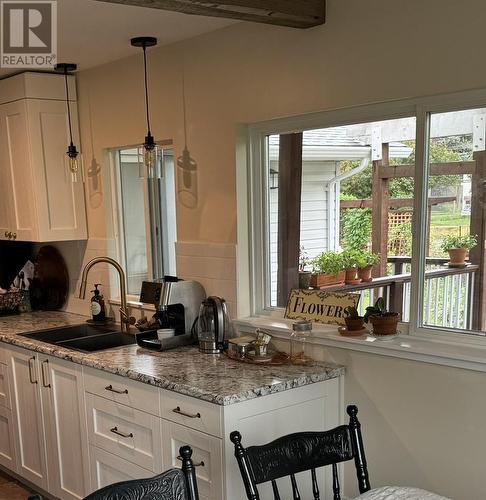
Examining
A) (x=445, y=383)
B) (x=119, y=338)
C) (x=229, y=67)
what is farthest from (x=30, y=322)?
(x=445, y=383)

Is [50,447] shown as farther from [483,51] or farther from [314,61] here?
[483,51]

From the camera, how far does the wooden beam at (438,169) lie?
88.3 inches

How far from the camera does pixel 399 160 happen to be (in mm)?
2465

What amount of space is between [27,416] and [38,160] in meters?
1.49

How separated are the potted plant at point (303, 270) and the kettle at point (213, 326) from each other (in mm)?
392

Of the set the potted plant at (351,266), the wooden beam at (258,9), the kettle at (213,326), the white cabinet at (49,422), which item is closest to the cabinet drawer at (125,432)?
the white cabinet at (49,422)

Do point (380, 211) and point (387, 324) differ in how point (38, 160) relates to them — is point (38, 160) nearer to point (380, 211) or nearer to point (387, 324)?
point (380, 211)

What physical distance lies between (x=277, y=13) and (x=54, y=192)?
203 centimetres

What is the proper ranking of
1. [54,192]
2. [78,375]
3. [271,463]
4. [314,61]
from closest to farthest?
1. [271,463]
2. [314,61]
3. [78,375]
4. [54,192]

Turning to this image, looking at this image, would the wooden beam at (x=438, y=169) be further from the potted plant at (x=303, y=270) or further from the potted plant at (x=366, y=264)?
the potted plant at (x=303, y=270)

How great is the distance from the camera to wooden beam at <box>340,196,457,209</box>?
7.61 feet

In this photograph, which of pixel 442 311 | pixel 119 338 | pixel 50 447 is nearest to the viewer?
pixel 442 311

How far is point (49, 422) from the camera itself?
10.3 feet
